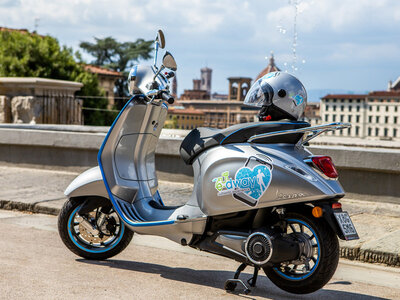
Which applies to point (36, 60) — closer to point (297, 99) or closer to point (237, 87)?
point (297, 99)

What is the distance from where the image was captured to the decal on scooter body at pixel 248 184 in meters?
3.97

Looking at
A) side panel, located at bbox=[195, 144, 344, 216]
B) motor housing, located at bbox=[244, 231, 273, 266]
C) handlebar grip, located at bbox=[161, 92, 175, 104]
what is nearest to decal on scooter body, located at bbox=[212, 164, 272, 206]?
side panel, located at bbox=[195, 144, 344, 216]

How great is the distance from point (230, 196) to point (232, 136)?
1.30 feet

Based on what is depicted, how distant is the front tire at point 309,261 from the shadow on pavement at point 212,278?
14cm

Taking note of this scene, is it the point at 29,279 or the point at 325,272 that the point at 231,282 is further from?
the point at 29,279

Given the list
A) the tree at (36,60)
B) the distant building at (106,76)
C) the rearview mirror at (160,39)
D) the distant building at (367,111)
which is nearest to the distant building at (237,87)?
the distant building at (367,111)

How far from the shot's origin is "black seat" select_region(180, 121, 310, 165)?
4.10 m

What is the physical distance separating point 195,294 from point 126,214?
0.84m

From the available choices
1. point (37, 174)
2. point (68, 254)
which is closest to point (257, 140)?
point (68, 254)

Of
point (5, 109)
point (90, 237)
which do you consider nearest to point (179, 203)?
point (90, 237)

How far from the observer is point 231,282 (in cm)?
414

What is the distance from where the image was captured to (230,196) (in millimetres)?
4078

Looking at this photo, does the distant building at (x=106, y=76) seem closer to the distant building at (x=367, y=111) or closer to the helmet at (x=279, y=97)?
the helmet at (x=279, y=97)

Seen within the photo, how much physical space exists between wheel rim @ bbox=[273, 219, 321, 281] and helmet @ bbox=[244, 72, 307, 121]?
71cm
